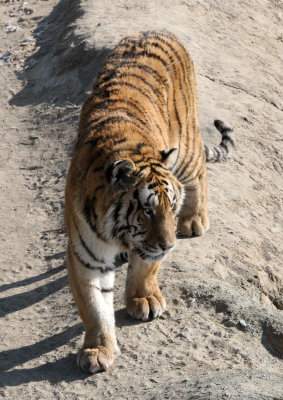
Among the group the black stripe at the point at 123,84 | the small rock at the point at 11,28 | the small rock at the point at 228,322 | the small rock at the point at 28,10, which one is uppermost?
the black stripe at the point at 123,84

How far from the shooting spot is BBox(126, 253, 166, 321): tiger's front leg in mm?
4590

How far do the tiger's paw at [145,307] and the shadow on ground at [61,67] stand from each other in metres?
3.23

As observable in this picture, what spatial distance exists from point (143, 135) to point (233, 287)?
4.48 ft

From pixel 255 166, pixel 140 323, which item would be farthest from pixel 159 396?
pixel 255 166

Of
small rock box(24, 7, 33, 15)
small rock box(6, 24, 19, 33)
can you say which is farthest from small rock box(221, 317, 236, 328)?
small rock box(24, 7, 33, 15)

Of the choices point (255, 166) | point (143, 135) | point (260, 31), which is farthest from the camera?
point (260, 31)

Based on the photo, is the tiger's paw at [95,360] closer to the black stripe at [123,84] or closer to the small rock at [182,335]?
the small rock at [182,335]

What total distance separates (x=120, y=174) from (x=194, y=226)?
1.79 meters

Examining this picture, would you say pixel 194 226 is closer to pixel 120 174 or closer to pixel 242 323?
pixel 242 323

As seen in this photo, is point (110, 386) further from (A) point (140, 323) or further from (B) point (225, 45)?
(B) point (225, 45)

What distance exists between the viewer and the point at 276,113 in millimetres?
7934

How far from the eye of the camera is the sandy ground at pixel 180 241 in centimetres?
425

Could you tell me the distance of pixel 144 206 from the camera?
157 inches

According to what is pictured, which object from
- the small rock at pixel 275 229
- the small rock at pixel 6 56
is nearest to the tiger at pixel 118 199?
the small rock at pixel 275 229
